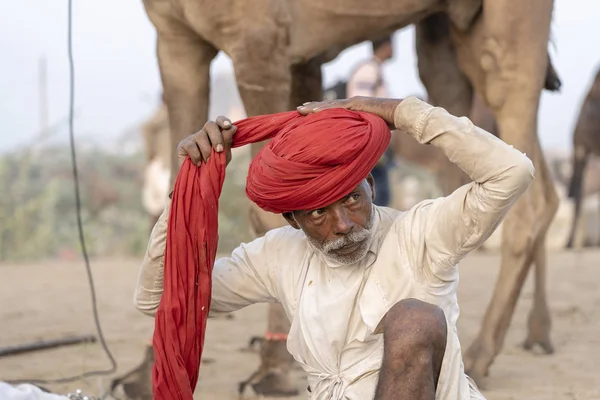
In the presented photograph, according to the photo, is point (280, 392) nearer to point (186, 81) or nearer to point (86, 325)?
point (186, 81)

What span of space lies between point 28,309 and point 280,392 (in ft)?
11.9

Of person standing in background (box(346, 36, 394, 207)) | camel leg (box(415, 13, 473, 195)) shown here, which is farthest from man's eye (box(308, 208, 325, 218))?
person standing in background (box(346, 36, 394, 207))

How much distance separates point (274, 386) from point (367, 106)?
1.75 meters

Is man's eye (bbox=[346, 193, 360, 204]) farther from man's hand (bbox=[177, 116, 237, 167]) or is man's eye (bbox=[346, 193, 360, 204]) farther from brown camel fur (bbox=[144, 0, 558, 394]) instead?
brown camel fur (bbox=[144, 0, 558, 394])

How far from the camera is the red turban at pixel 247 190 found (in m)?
2.60

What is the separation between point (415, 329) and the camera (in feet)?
8.09

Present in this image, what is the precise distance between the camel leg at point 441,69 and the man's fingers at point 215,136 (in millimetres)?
2935

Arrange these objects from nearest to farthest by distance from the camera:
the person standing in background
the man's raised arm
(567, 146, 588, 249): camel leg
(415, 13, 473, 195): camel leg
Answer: the man's raised arm → (415, 13, 473, 195): camel leg → the person standing in background → (567, 146, 588, 249): camel leg

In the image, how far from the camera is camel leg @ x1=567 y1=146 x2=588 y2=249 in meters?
11.2

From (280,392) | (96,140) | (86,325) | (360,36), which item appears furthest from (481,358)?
(96,140)

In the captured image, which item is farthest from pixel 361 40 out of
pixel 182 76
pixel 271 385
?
pixel 271 385

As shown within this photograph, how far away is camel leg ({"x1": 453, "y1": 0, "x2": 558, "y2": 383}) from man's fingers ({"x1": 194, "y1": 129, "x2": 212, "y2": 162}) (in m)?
2.16

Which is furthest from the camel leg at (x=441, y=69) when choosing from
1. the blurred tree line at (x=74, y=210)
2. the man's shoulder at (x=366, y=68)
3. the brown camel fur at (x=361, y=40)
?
the blurred tree line at (x=74, y=210)

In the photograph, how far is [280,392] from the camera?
4.09 metres
